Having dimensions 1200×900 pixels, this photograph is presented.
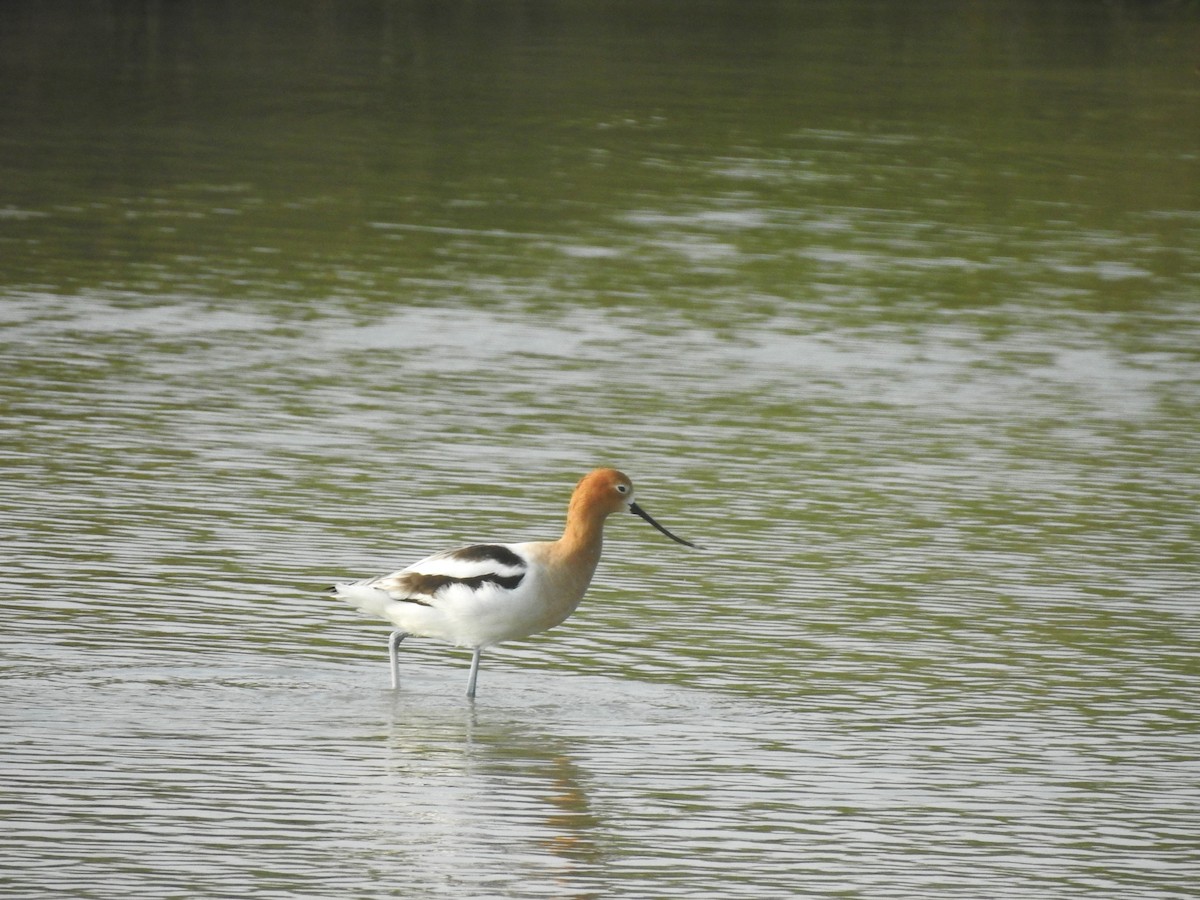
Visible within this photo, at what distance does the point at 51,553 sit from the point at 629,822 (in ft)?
13.7

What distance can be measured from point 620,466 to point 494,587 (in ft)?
14.3

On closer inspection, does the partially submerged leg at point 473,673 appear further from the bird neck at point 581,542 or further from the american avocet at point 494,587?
the bird neck at point 581,542

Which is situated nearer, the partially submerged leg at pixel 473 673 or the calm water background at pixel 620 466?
the calm water background at pixel 620 466

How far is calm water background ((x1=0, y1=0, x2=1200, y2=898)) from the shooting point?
317 inches

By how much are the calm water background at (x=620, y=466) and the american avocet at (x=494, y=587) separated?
1.04ft

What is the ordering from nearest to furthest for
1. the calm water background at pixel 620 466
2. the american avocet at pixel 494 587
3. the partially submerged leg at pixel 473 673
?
the calm water background at pixel 620 466 → the american avocet at pixel 494 587 → the partially submerged leg at pixel 473 673

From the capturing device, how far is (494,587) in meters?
9.23

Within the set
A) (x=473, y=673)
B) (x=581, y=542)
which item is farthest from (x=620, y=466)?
(x=473, y=673)

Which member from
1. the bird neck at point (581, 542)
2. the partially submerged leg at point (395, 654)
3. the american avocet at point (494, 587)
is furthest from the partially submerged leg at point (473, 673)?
the bird neck at point (581, 542)

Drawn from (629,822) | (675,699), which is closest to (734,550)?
(675,699)

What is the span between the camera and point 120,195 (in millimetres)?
21969

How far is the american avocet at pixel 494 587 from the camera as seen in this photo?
9258 mm

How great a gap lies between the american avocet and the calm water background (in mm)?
317

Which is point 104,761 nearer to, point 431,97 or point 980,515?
point 980,515
